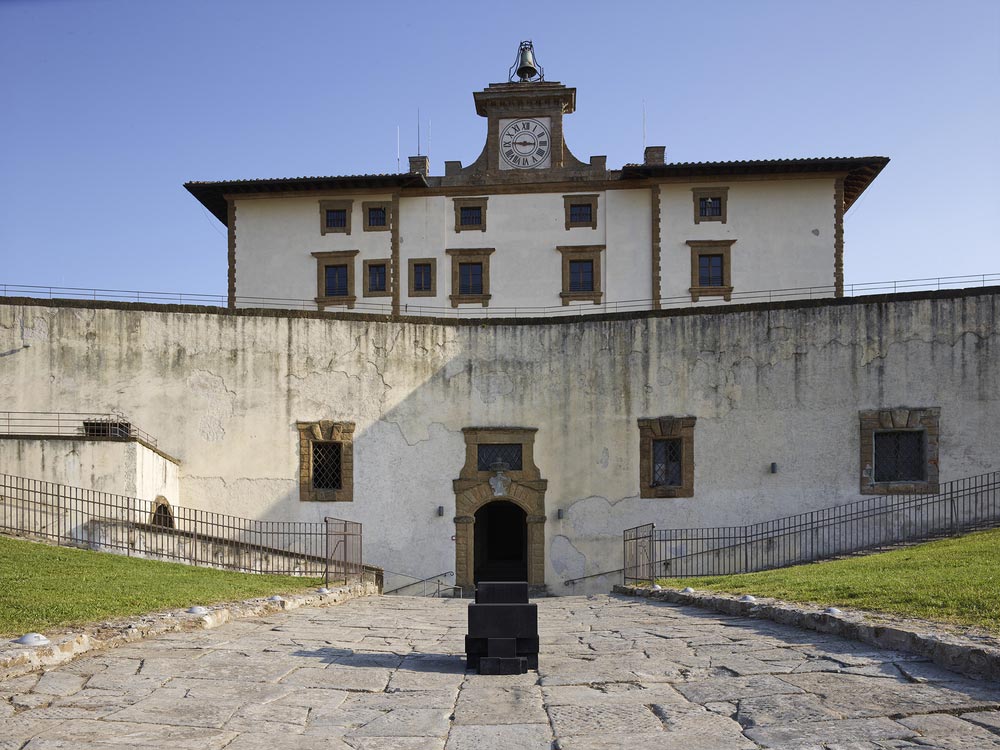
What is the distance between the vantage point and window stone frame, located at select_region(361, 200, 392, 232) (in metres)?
28.7

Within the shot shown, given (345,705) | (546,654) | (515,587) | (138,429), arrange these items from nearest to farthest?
(345,705)
(515,587)
(546,654)
(138,429)

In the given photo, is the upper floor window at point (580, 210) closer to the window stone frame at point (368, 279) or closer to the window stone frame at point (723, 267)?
the window stone frame at point (723, 267)

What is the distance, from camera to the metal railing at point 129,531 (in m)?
16.0

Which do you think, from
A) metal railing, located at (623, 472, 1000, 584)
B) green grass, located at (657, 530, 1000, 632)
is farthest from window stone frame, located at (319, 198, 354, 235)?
green grass, located at (657, 530, 1000, 632)

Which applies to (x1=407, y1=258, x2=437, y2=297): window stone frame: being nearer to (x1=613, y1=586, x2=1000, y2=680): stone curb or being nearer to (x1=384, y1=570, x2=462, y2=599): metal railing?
(x1=384, y1=570, x2=462, y2=599): metal railing

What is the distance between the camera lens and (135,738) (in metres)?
5.04

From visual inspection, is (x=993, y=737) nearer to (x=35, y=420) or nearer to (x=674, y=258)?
(x=35, y=420)

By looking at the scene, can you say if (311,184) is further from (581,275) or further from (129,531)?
(129,531)

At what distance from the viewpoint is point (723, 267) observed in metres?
27.8

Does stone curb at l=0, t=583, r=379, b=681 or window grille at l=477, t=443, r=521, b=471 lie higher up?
window grille at l=477, t=443, r=521, b=471

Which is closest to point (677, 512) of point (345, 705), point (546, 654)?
point (546, 654)

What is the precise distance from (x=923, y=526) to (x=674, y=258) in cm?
1175

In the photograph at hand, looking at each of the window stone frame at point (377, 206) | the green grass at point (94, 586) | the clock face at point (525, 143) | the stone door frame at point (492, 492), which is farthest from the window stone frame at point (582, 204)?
the green grass at point (94, 586)

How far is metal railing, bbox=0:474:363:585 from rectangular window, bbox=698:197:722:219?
1478 cm
